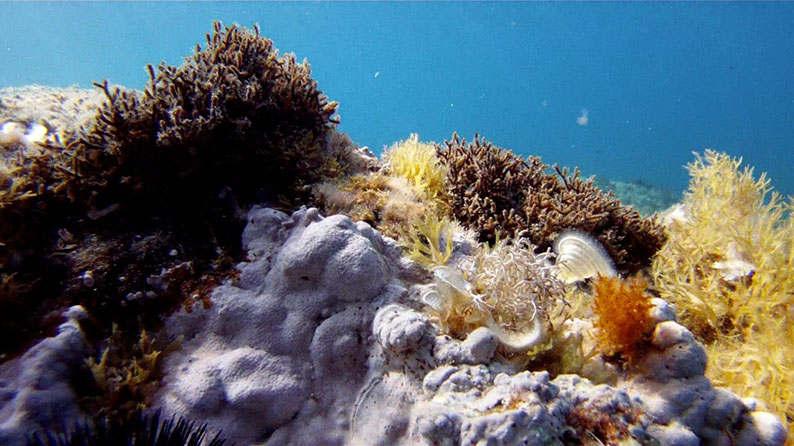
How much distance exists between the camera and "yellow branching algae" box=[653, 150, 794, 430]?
10.8 ft

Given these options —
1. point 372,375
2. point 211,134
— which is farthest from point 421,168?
point 372,375

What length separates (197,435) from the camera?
241 cm

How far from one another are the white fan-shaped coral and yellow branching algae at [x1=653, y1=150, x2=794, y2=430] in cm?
98

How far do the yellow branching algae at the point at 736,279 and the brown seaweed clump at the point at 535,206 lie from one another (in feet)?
1.41

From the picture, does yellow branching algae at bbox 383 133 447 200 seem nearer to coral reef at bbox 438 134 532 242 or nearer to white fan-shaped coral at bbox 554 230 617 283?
coral reef at bbox 438 134 532 242

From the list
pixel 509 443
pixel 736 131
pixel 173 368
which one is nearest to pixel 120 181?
pixel 173 368

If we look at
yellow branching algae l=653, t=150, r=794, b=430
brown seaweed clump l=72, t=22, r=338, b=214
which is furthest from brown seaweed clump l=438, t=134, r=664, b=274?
brown seaweed clump l=72, t=22, r=338, b=214

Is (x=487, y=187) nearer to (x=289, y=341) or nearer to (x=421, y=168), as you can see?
(x=421, y=168)

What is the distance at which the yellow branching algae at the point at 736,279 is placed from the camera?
3295 millimetres

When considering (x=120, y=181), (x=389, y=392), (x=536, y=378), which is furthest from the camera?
(x=120, y=181)

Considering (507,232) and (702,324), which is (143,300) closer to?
(507,232)

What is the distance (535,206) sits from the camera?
4.98 metres

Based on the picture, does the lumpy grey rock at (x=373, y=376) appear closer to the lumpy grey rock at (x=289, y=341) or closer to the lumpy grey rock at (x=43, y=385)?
the lumpy grey rock at (x=289, y=341)

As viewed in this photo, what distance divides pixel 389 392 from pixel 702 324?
367 centimetres
